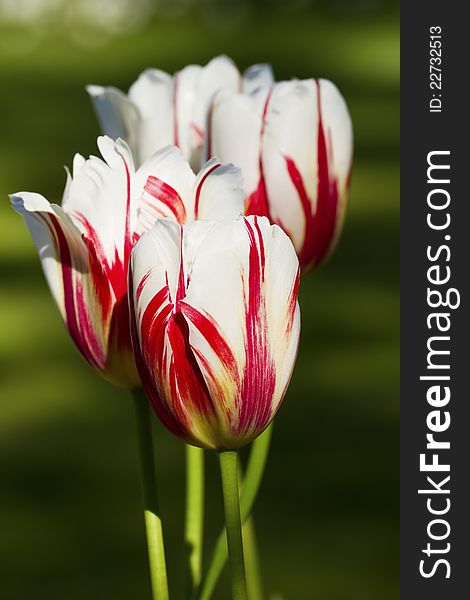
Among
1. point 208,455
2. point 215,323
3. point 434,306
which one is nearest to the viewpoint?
point 215,323

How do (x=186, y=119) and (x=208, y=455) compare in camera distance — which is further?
(x=208, y=455)

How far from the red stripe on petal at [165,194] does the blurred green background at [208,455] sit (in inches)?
29.5

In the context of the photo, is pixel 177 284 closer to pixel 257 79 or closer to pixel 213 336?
pixel 213 336

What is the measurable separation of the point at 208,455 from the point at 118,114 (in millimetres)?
992

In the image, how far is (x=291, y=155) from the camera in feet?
1.73

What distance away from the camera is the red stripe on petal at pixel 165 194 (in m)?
0.41

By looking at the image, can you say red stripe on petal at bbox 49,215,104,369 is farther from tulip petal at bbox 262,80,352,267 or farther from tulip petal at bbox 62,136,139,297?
tulip petal at bbox 262,80,352,267

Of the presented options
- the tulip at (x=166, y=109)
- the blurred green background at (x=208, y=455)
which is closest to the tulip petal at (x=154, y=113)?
the tulip at (x=166, y=109)

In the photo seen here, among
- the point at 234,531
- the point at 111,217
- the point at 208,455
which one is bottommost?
the point at 208,455

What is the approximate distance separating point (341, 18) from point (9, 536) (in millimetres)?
2518

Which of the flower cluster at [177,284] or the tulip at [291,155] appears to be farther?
the tulip at [291,155]

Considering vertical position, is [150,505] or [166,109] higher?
[166,109]

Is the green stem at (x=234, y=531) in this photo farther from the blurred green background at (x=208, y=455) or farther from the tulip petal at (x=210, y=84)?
the blurred green background at (x=208, y=455)

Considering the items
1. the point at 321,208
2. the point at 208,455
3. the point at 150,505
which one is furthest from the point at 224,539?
the point at 208,455
